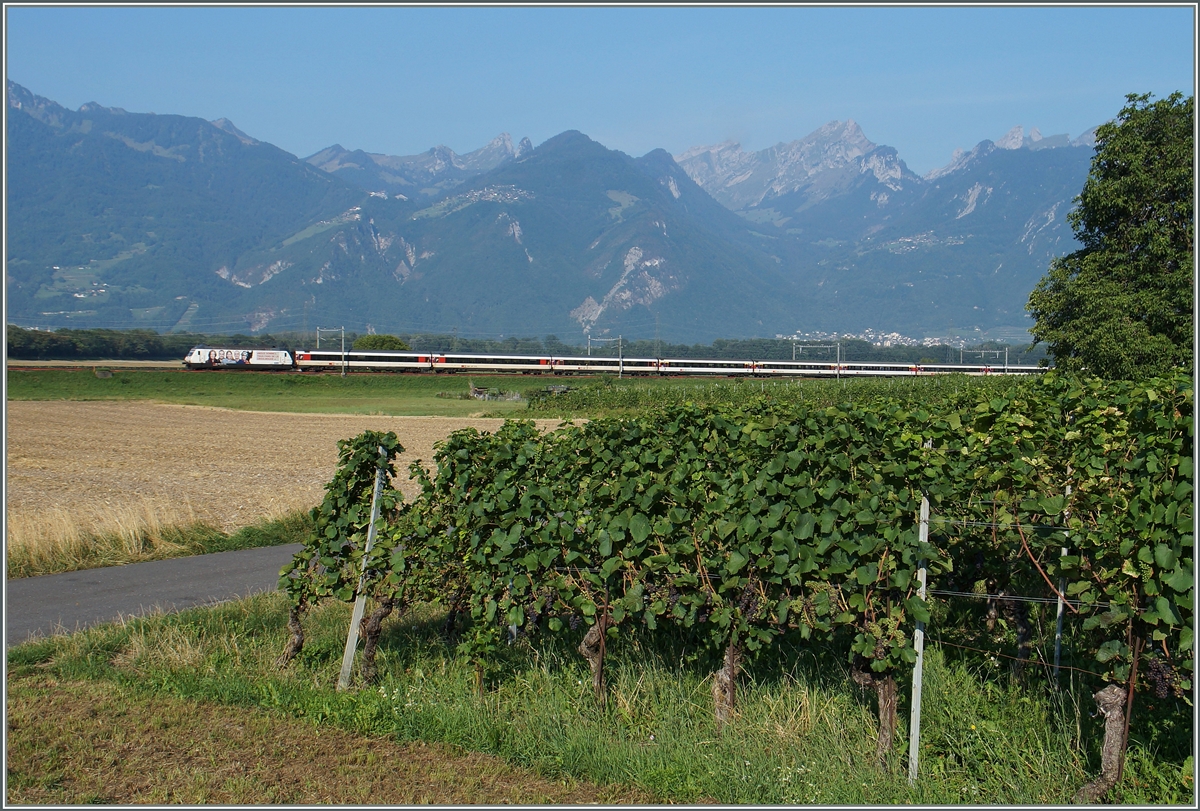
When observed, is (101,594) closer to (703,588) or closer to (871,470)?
(703,588)

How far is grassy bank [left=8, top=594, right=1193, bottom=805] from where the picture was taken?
4953mm

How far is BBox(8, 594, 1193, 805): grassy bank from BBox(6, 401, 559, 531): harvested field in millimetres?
7045

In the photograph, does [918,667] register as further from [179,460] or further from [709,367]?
[709,367]

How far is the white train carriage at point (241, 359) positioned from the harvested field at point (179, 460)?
37.4 meters

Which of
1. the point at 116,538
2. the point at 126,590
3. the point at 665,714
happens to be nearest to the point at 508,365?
the point at 116,538

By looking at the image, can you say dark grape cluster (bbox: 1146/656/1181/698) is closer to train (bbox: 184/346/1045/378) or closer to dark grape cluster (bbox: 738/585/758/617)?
dark grape cluster (bbox: 738/585/758/617)

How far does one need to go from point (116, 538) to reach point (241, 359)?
83.6 meters

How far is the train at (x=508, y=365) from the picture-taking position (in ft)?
294

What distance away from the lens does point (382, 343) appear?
13062 centimetres

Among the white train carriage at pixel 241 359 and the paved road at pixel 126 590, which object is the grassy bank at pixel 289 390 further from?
the paved road at pixel 126 590

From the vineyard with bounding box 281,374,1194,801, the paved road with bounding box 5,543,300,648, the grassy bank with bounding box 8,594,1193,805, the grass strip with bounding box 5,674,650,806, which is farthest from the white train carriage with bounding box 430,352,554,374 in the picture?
the grass strip with bounding box 5,674,650,806

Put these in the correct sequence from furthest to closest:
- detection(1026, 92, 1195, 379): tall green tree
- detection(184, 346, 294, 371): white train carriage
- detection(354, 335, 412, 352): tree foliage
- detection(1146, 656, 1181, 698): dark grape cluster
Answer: detection(354, 335, 412, 352): tree foliage
detection(184, 346, 294, 371): white train carriage
detection(1026, 92, 1195, 379): tall green tree
detection(1146, 656, 1181, 698): dark grape cluster

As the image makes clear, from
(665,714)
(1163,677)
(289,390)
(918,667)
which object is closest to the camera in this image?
(1163,677)

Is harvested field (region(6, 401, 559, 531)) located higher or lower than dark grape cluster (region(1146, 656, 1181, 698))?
lower
